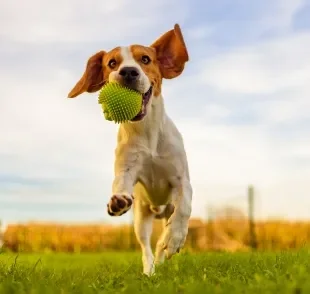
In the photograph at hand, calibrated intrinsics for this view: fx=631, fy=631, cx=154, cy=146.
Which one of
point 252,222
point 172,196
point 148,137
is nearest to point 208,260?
point 172,196

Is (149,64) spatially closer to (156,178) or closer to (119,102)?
(119,102)

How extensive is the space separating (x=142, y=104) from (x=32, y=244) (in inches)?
590

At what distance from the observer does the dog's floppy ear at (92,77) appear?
627 centimetres

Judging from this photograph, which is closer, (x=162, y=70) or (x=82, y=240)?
(x=162, y=70)

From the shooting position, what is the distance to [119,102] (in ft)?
18.2

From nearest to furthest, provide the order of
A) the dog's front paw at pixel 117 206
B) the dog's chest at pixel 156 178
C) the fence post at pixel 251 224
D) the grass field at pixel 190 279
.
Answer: the grass field at pixel 190 279
the dog's front paw at pixel 117 206
the dog's chest at pixel 156 178
the fence post at pixel 251 224

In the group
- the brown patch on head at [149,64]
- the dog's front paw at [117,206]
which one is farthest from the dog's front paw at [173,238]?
the brown patch on head at [149,64]

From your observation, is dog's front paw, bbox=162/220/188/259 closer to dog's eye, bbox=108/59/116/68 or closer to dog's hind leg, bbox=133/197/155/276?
dog's hind leg, bbox=133/197/155/276

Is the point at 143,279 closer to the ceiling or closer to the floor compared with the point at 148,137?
closer to the floor

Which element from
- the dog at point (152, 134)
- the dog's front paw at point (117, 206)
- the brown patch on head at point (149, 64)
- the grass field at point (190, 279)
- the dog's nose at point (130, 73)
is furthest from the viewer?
the brown patch on head at point (149, 64)

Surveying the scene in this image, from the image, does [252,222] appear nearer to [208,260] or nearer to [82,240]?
[82,240]

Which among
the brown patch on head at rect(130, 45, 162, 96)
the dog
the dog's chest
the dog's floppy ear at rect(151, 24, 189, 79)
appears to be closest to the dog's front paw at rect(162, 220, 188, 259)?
the dog

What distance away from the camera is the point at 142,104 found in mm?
5766

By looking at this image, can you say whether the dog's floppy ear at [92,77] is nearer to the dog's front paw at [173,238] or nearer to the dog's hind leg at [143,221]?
A: the dog's hind leg at [143,221]
